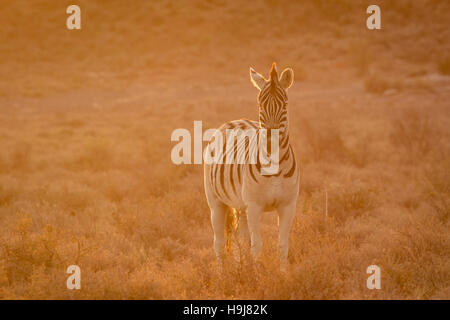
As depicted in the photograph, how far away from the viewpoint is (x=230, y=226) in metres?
5.55

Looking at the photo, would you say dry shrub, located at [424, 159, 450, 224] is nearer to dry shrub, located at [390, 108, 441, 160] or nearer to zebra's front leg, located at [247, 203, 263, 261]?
dry shrub, located at [390, 108, 441, 160]

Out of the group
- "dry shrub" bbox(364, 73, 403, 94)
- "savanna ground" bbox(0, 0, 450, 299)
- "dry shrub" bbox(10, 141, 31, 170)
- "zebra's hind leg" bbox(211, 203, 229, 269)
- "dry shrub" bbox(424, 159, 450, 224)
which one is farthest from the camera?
"dry shrub" bbox(364, 73, 403, 94)

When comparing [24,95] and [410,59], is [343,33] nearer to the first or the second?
[410,59]

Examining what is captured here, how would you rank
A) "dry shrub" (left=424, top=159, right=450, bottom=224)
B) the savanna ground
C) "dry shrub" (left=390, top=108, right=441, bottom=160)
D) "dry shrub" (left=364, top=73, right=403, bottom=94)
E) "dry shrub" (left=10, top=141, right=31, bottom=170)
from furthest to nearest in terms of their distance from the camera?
"dry shrub" (left=364, top=73, right=403, bottom=94)
"dry shrub" (left=10, top=141, right=31, bottom=170)
"dry shrub" (left=390, top=108, right=441, bottom=160)
"dry shrub" (left=424, top=159, right=450, bottom=224)
the savanna ground

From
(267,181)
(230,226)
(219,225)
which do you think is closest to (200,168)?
(230,226)

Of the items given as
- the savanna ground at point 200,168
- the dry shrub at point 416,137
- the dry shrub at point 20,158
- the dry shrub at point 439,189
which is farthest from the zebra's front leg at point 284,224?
the dry shrub at point 20,158

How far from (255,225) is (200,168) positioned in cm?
578

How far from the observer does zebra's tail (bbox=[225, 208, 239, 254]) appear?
540 cm

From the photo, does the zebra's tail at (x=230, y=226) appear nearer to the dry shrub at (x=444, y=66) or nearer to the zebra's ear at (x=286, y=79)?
the zebra's ear at (x=286, y=79)

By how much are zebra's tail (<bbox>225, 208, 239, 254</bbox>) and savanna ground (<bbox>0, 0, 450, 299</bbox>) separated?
352mm

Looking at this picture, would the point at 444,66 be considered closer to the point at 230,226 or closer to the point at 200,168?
the point at 200,168

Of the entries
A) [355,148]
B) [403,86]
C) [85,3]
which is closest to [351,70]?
[403,86]

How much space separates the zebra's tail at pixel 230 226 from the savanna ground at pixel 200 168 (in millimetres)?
352

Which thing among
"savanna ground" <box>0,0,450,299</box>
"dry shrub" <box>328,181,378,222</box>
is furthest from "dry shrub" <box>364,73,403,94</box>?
"dry shrub" <box>328,181,378,222</box>
